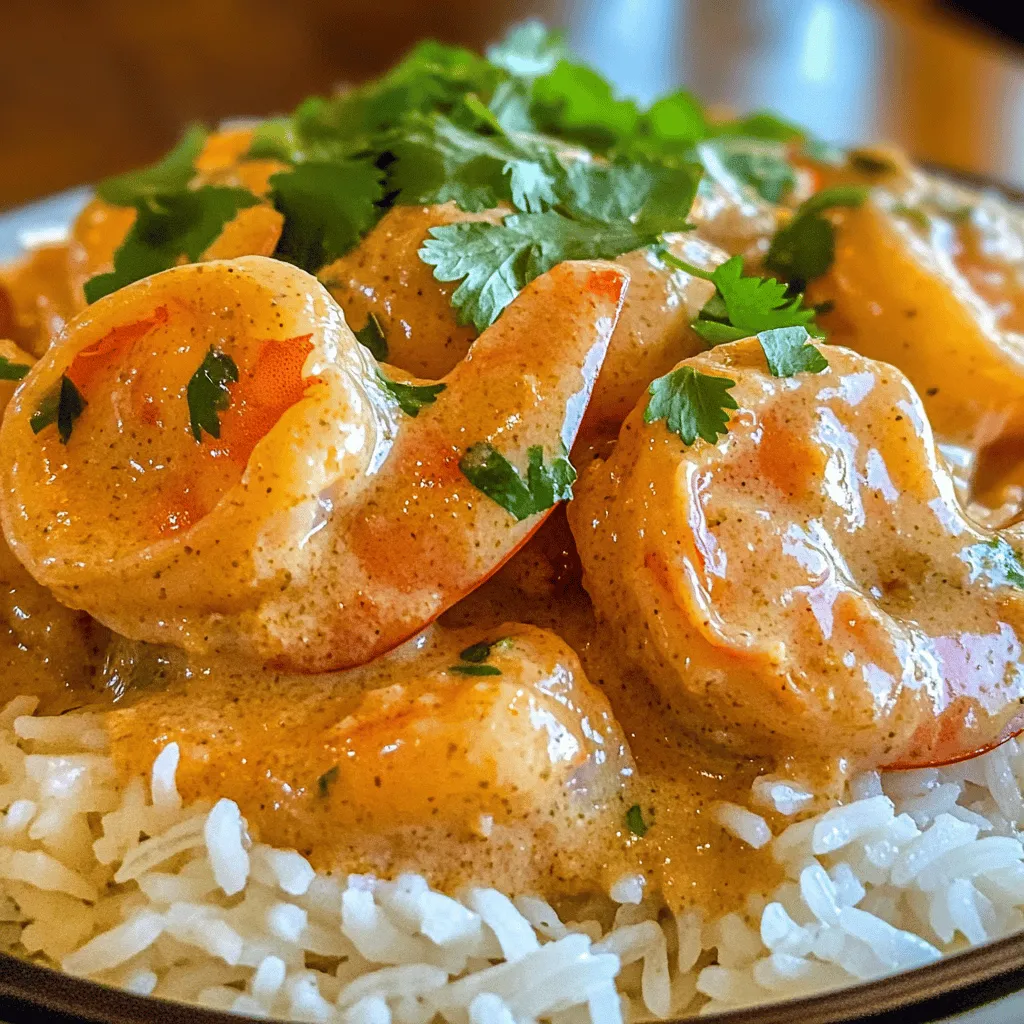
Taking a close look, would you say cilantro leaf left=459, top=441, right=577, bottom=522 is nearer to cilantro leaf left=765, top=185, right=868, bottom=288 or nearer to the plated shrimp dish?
the plated shrimp dish

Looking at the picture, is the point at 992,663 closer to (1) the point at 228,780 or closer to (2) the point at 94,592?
(1) the point at 228,780

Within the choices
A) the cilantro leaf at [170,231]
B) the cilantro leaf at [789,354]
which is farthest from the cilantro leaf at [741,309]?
the cilantro leaf at [170,231]

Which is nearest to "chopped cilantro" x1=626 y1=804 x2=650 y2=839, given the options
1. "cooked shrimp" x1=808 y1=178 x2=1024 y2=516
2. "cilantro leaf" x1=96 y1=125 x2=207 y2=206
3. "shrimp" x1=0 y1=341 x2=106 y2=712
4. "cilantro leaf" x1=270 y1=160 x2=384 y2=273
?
"shrimp" x1=0 y1=341 x2=106 y2=712

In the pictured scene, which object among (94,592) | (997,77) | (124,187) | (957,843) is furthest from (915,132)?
(94,592)

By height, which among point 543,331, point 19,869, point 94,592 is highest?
point 543,331

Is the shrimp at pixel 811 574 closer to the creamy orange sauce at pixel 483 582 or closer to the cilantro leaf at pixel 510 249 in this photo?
the creamy orange sauce at pixel 483 582
